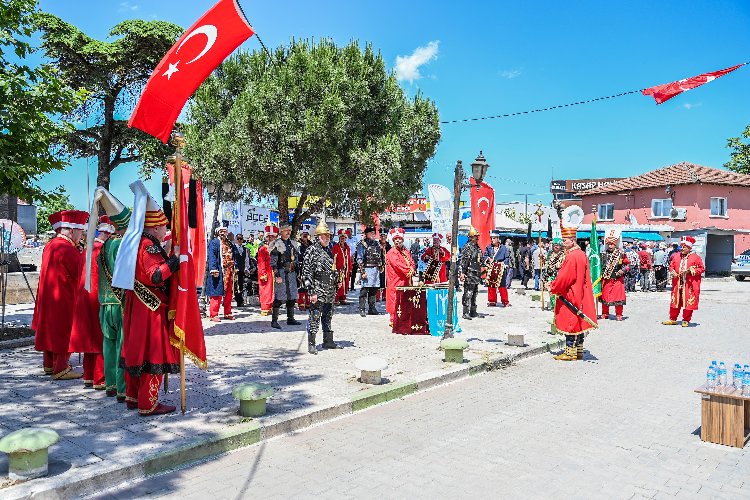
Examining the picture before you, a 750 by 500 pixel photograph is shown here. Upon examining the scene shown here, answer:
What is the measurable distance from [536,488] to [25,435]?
3.79 meters

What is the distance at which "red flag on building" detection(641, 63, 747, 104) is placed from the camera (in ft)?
34.8

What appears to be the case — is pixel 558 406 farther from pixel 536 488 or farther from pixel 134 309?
pixel 134 309

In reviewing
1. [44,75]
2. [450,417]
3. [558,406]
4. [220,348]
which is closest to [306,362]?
[220,348]

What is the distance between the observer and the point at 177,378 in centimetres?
764

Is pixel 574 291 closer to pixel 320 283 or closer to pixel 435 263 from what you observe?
pixel 320 283

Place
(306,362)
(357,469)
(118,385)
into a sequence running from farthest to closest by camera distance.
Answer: (306,362), (118,385), (357,469)

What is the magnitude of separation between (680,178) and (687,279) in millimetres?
28886

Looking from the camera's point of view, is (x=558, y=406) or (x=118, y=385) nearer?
(x=118, y=385)

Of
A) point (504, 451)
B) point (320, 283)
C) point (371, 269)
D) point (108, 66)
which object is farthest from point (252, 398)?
point (108, 66)

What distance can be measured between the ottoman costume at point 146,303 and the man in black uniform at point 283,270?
5.75 m

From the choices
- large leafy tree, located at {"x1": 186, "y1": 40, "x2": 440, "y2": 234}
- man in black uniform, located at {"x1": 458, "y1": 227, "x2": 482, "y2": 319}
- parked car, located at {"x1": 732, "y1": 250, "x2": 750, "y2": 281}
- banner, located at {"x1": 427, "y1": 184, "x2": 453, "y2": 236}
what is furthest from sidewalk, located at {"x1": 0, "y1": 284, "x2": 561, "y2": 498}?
parked car, located at {"x1": 732, "y1": 250, "x2": 750, "y2": 281}

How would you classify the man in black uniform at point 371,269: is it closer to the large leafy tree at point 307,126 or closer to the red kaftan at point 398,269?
the large leafy tree at point 307,126

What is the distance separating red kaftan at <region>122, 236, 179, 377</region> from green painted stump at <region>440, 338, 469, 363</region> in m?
4.31

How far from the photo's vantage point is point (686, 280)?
13.6m
